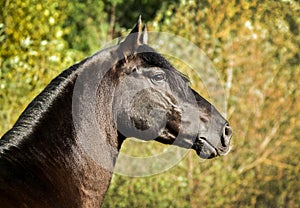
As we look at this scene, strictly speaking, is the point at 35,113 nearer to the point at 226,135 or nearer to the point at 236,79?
the point at 226,135

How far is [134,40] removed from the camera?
422 centimetres

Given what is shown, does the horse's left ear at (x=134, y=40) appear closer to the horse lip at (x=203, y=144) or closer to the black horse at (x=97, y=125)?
the black horse at (x=97, y=125)

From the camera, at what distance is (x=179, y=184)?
31.6 feet

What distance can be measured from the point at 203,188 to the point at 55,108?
20.6 feet

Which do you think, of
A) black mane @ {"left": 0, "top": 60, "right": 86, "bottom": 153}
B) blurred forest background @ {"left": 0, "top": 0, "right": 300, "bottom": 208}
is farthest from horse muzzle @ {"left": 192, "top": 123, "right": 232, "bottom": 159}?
blurred forest background @ {"left": 0, "top": 0, "right": 300, "bottom": 208}

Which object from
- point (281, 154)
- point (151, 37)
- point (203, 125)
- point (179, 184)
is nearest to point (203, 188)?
point (179, 184)

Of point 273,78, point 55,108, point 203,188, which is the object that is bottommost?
point 203,188

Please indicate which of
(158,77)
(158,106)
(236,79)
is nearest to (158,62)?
(158,77)

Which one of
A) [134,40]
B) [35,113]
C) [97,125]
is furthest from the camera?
[134,40]

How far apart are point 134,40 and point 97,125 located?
522mm

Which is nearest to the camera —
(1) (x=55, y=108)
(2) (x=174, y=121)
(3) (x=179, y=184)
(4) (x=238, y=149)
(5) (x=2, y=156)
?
(5) (x=2, y=156)

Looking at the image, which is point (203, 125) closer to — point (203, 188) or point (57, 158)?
point (57, 158)

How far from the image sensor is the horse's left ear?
4.19 meters

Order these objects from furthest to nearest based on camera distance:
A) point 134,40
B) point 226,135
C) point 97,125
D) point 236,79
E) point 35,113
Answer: point 236,79 → point 226,135 → point 134,40 → point 97,125 → point 35,113
